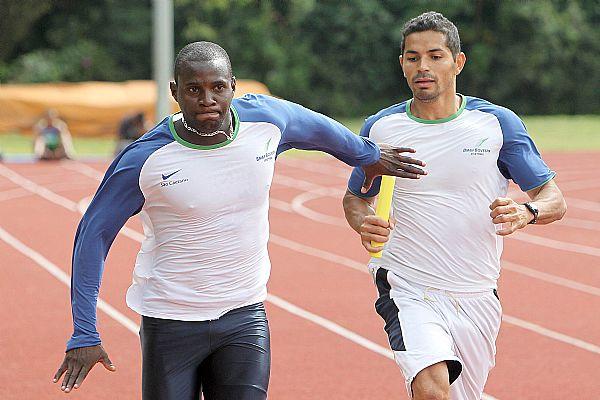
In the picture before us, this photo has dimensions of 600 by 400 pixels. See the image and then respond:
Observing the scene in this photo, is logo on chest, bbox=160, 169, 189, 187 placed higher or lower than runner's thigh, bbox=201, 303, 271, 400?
higher

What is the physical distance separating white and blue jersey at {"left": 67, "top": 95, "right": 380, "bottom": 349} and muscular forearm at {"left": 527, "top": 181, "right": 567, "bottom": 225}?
3.85 feet

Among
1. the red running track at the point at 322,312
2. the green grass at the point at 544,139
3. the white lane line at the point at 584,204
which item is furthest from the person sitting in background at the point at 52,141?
the white lane line at the point at 584,204

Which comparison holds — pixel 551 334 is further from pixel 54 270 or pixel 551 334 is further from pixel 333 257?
pixel 54 270

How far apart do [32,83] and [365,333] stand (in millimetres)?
31634

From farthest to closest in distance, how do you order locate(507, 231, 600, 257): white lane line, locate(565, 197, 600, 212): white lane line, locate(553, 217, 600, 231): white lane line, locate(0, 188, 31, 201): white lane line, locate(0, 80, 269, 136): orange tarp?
locate(0, 80, 269, 136): orange tarp, locate(0, 188, 31, 201): white lane line, locate(565, 197, 600, 212): white lane line, locate(553, 217, 600, 231): white lane line, locate(507, 231, 600, 257): white lane line

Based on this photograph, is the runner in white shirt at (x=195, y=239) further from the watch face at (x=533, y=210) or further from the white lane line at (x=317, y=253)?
the white lane line at (x=317, y=253)

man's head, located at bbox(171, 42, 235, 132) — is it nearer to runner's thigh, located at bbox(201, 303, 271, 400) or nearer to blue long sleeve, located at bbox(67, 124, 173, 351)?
blue long sleeve, located at bbox(67, 124, 173, 351)

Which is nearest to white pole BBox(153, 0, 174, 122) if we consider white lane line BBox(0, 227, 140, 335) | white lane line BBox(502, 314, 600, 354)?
white lane line BBox(0, 227, 140, 335)

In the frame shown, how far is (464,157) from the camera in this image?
487 cm

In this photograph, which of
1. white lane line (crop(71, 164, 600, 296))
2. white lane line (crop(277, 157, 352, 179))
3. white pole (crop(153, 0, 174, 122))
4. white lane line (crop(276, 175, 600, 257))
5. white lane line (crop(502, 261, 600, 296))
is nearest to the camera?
white lane line (crop(502, 261, 600, 296))

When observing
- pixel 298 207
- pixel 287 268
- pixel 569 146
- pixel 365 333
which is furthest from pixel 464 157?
pixel 569 146

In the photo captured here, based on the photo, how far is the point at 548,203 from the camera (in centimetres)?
479

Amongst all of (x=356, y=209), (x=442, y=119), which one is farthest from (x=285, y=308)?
(x=442, y=119)

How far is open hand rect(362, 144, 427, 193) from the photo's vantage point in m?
4.70
